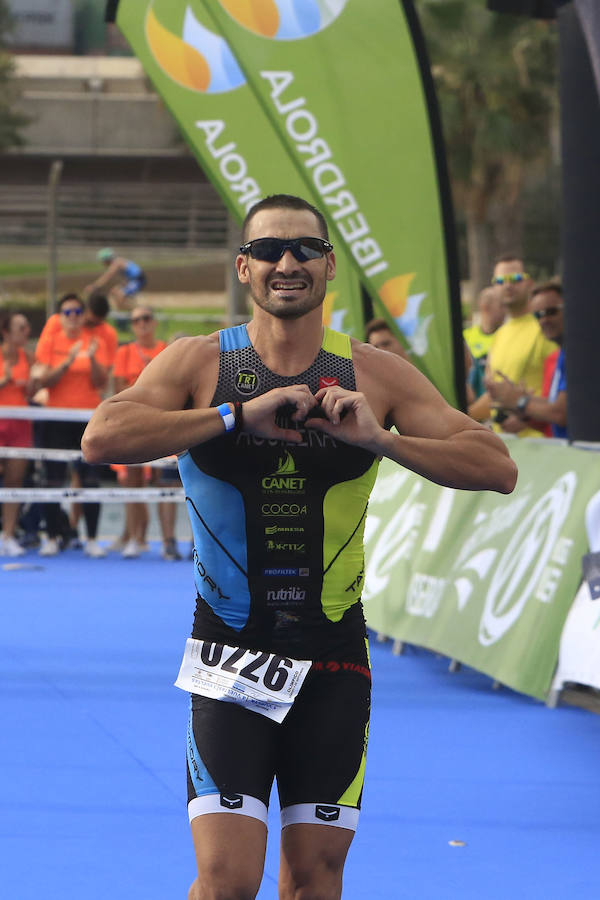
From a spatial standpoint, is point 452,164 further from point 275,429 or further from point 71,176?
point 275,429

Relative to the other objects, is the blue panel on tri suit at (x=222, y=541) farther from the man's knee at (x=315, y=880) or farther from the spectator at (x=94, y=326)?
the spectator at (x=94, y=326)

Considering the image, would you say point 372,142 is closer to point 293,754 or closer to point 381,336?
point 381,336

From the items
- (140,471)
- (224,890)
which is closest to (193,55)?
(140,471)

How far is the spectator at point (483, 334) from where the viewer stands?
10789 millimetres

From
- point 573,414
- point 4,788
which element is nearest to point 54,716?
point 4,788

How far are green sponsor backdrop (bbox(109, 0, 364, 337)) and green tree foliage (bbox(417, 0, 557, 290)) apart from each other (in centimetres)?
1943

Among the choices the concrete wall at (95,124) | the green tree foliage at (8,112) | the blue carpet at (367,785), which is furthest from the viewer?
the concrete wall at (95,124)

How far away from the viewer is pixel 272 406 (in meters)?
3.26

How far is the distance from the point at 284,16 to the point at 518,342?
9.28 feet

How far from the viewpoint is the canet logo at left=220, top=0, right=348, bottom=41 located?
8742mm

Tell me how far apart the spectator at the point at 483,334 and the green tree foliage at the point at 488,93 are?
57.9ft

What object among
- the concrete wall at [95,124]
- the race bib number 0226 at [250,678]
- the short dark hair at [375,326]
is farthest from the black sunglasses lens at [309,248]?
the concrete wall at [95,124]

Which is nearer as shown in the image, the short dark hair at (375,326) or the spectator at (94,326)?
the short dark hair at (375,326)

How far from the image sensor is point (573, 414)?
8.77 meters
